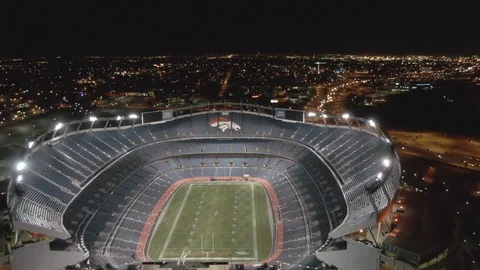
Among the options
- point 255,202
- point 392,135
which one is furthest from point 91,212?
point 392,135

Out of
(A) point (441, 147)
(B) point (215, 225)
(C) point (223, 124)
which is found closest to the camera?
(B) point (215, 225)

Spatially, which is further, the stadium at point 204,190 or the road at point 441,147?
the road at point 441,147

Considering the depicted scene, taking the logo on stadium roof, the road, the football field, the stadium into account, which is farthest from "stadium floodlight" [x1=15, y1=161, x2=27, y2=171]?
the road

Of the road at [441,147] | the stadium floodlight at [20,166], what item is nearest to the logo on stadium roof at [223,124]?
the road at [441,147]

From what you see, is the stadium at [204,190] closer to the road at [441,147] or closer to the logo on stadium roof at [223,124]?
the logo on stadium roof at [223,124]

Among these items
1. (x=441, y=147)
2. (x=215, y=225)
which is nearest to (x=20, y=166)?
(x=215, y=225)

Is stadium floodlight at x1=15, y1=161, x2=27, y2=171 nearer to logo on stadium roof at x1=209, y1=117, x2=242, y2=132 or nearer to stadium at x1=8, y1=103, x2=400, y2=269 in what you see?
stadium at x1=8, y1=103, x2=400, y2=269

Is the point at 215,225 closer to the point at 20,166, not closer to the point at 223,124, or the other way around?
the point at 20,166
